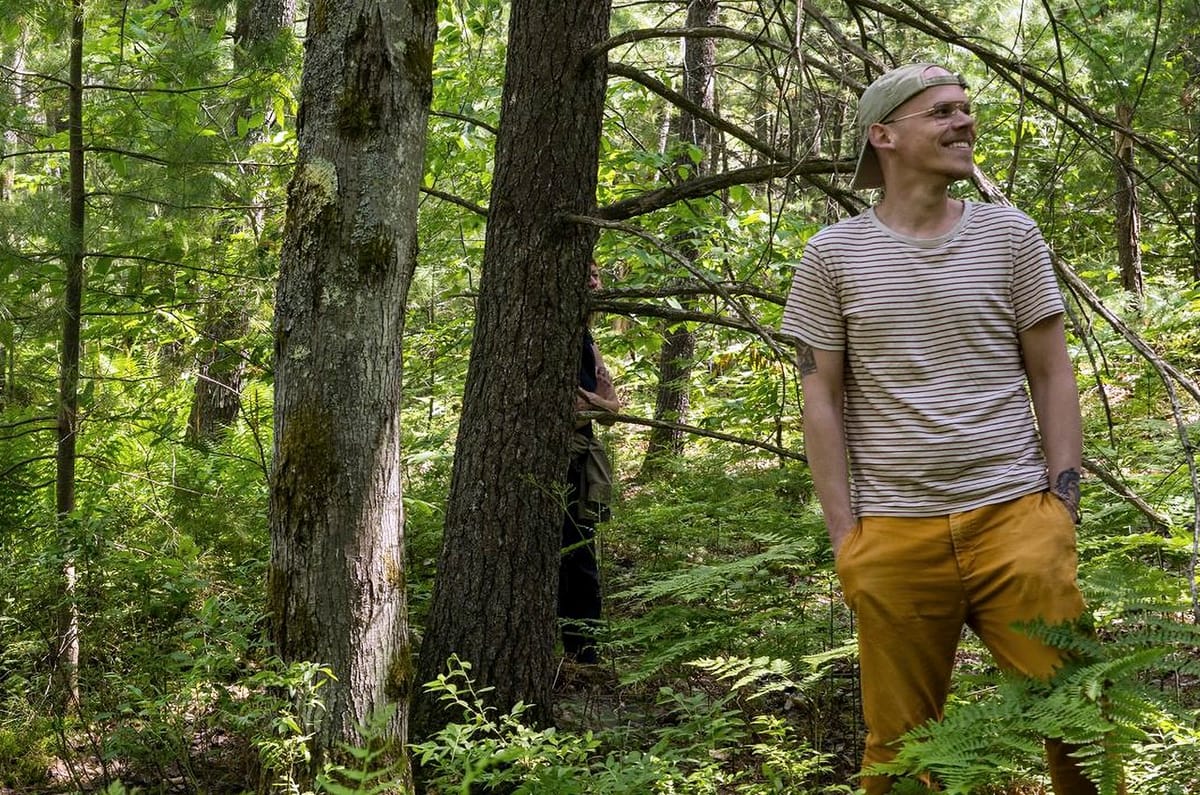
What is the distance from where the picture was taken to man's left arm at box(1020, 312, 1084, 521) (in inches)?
105

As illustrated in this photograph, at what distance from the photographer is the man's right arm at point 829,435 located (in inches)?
111

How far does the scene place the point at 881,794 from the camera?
8.89ft

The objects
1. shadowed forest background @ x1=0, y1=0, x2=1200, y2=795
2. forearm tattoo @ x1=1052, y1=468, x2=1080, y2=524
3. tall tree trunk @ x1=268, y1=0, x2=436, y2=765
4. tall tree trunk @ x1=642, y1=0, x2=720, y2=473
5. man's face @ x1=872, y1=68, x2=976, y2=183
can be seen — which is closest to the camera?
forearm tattoo @ x1=1052, y1=468, x2=1080, y2=524

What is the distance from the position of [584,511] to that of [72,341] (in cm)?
290

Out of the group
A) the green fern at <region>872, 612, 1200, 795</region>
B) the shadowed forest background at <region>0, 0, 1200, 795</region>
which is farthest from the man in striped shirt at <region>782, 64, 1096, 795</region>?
the green fern at <region>872, 612, 1200, 795</region>

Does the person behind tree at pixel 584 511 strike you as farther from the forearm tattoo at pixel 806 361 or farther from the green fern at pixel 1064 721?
the green fern at pixel 1064 721

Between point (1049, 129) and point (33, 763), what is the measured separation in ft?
41.5

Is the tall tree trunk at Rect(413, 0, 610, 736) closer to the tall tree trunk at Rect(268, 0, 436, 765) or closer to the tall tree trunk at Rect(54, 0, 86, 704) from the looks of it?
the tall tree trunk at Rect(268, 0, 436, 765)

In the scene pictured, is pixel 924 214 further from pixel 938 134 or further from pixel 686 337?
pixel 686 337

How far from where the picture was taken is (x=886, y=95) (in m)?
2.87

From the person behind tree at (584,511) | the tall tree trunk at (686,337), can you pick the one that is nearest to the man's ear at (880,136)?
the person behind tree at (584,511)

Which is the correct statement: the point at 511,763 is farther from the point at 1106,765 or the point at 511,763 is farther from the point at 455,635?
the point at 1106,765

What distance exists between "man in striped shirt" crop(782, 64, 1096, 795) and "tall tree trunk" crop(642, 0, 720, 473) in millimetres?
6002

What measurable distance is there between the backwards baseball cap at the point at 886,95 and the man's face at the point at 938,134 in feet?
0.07
